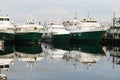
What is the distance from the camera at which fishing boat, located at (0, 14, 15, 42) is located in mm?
83556

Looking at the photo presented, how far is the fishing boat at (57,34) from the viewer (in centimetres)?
9999

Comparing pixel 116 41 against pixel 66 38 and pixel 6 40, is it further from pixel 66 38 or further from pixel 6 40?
pixel 6 40

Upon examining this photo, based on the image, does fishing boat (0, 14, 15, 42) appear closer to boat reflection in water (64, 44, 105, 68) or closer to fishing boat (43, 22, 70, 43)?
fishing boat (43, 22, 70, 43)

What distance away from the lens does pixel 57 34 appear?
101 meters

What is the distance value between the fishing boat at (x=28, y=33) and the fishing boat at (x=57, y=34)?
32.3ft

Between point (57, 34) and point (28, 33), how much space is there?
14432mm

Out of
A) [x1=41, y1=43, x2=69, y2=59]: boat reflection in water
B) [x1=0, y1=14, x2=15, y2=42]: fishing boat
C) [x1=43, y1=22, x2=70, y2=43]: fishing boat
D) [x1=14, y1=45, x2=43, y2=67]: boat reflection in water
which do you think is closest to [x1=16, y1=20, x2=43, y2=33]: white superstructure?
[x1=0, y1=14, x2=15, y2=42]: fishing boat

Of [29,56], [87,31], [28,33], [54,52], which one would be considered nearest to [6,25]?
[28,33]

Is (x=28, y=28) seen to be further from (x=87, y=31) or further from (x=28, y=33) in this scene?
(x=87, y=31)

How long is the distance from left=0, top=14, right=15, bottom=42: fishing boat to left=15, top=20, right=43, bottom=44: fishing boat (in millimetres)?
3424

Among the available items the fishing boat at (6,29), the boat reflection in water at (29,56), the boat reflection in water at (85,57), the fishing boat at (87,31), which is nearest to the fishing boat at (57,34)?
the fishing boat at (87,31)

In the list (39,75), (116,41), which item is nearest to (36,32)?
(116,41)

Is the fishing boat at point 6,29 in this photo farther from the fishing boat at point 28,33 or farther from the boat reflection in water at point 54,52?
the boat reflection in water at point 54,52

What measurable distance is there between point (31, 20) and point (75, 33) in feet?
46.5
